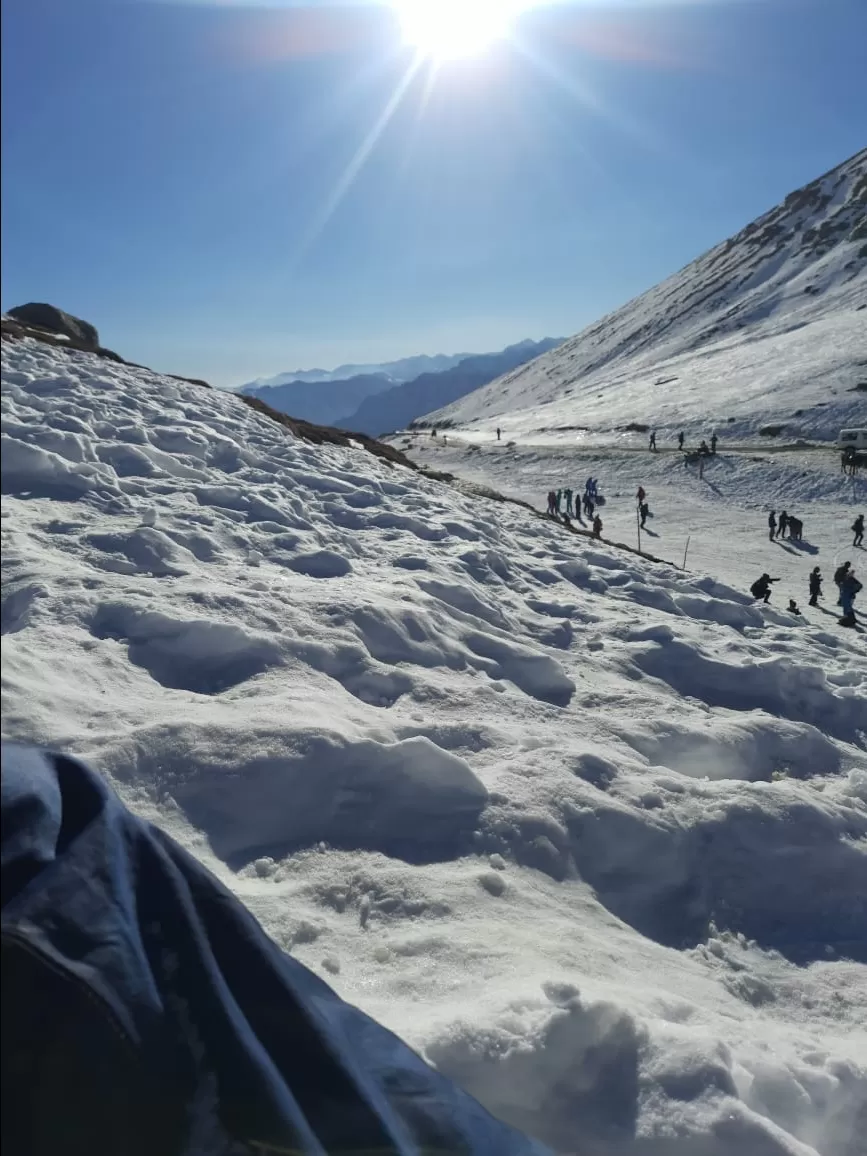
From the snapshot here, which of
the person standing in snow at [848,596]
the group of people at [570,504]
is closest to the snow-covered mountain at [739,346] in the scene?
the group of people at [570,504]

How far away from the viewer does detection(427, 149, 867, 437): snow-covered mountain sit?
5609cm

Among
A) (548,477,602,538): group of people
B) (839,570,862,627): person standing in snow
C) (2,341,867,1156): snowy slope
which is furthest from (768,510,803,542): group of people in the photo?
(2,341,867,1156): snowy slope

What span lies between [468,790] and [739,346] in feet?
288

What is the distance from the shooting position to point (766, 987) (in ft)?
11.5

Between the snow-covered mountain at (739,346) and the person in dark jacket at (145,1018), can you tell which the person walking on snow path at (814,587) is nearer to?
the person in dark jacket at (145,1018)

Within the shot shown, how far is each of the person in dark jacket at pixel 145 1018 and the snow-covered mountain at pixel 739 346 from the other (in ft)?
172

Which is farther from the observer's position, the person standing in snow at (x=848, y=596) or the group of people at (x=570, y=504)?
the group of people at (x=570, y=504)

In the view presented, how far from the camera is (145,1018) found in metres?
1.70

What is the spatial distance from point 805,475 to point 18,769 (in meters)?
37.4

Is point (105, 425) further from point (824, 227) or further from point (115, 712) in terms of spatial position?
point (824, 227)

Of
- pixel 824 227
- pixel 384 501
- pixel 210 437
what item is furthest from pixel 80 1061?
pixel 824 227

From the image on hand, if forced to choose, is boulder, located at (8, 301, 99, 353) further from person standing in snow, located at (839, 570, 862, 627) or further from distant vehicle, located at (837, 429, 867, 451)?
distant vehicle, located at (837, 429, 867, 451)

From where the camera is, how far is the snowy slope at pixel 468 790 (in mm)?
2660

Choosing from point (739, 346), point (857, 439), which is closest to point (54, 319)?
point (857, 439)
